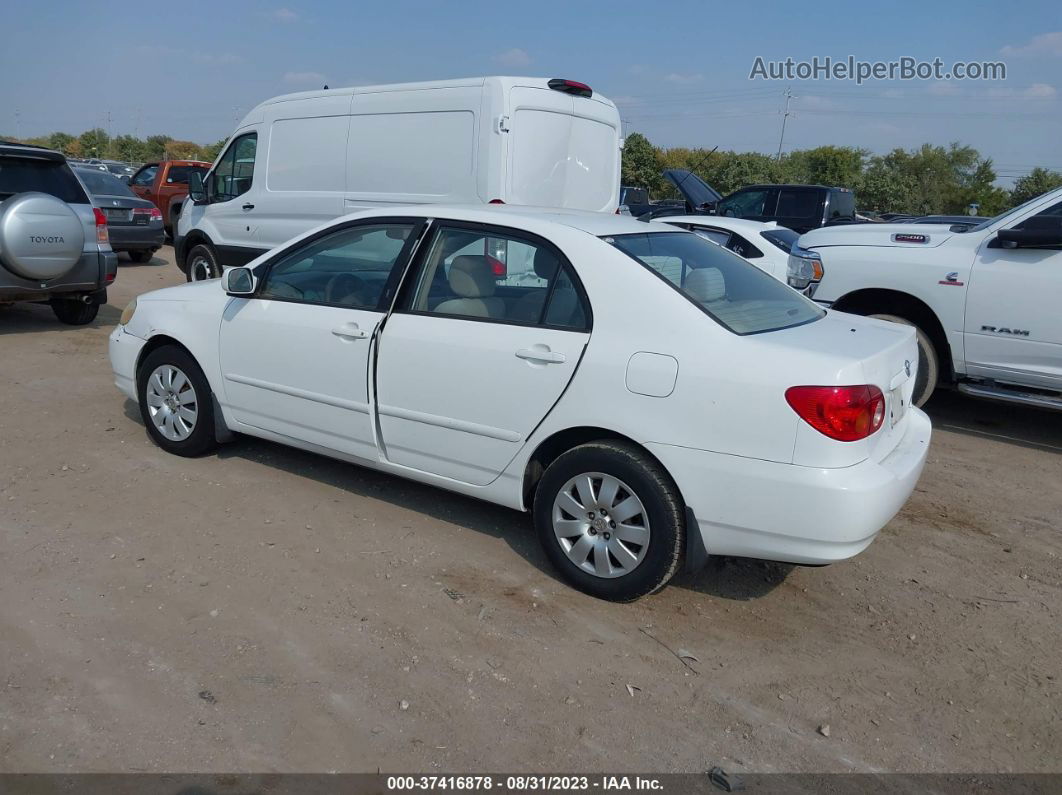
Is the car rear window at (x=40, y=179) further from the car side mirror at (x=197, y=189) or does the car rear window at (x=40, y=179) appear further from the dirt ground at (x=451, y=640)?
the dirt ground at (x=451, y=640)

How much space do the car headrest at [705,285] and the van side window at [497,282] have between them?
47 centimetres

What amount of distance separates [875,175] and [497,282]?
4629 cm

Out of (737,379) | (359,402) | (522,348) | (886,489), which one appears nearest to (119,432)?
(359,402)

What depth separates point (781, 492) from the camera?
11.1ft

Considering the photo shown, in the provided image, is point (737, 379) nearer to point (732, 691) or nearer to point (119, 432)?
point (732, 691)

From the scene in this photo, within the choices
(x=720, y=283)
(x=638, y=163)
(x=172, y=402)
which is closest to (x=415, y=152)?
(x=172, y=402)

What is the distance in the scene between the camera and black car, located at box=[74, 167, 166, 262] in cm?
1402

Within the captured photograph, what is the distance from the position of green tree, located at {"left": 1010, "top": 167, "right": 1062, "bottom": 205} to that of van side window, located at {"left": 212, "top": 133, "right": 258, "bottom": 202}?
38276 mm

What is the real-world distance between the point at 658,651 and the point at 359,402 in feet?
6.32

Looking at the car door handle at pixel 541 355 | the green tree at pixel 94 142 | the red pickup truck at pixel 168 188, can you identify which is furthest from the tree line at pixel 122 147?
the car door handle at pixel 541 355

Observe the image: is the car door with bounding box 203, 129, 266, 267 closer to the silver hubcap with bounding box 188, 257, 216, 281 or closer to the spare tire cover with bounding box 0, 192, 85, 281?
the silver hubcap with bounding box 188, 257, 216, 281

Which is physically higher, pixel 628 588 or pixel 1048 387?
pixel 1048 387

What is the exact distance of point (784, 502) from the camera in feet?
11.1

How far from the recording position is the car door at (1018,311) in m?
6.13
